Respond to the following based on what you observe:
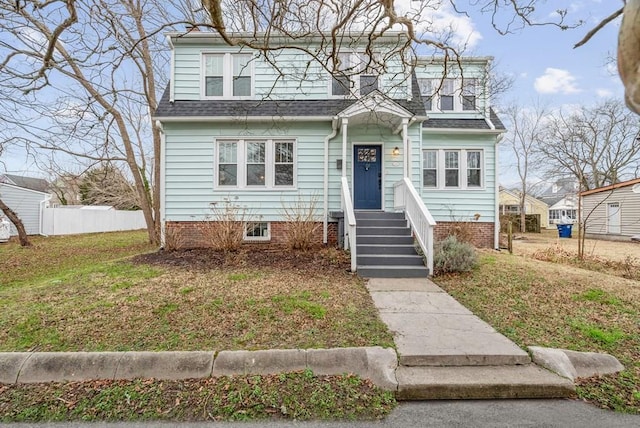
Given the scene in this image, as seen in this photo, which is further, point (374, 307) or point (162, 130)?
point (162, 130)

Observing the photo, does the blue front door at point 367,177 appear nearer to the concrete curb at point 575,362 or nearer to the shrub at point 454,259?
the shrub at point 454,259

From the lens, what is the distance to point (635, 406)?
2.69 metres

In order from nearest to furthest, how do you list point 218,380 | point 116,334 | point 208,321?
point 218,380 → point 116,334 → point 208,321

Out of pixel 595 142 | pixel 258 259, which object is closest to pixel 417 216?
pixel 258 259

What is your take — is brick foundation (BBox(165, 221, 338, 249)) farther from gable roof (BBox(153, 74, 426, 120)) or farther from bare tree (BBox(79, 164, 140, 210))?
bare tree (BBox(79, 164, 140, 210))

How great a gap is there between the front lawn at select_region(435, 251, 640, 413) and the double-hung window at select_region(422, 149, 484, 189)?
15.0 feet

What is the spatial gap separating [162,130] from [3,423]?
8513 millimetres

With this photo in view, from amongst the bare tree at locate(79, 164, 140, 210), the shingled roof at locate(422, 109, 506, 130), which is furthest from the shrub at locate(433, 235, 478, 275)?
the bare tree at locate(79, 164, 140, 210)

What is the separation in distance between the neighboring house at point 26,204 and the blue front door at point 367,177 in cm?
1760

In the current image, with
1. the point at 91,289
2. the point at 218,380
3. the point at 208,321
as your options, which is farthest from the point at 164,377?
the point at 91,289

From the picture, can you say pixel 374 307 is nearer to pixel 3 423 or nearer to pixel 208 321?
pixel 208 321

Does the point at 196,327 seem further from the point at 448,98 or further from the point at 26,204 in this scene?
the point at 26,204

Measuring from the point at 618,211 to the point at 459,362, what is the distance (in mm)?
22893

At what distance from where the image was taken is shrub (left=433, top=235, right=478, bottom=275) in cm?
673
